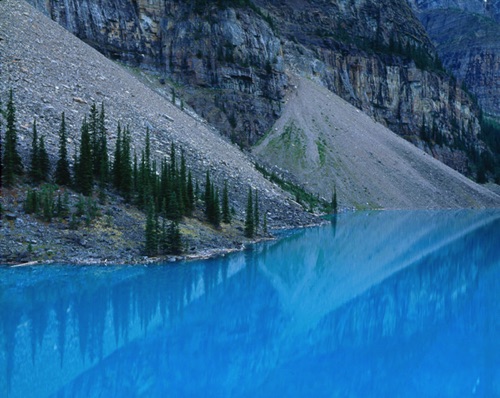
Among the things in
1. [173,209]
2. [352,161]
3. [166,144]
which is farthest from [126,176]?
[352,161]

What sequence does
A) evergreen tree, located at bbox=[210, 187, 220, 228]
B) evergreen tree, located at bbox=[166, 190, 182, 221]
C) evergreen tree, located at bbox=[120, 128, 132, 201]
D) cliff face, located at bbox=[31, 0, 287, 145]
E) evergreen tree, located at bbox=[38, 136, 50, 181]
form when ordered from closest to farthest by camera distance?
evergreen tree, located at bbox=[38, 136, 50, 181]
evergreen tree, located at bbox=[166, 190, 182, 221]
evergreen tree, located at bbox=[120, 128, 132, 201]
evergreen tree, located at bbox=[210, 187, 220, 228]
cliff face, located at bbox=[31, 0, 287, 145]

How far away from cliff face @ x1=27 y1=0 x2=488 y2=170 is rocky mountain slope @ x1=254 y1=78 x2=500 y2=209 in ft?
17.6

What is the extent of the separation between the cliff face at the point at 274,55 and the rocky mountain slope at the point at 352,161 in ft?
17.6

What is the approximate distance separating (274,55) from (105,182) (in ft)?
248

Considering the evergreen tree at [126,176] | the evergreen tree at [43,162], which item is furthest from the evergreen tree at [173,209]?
the evergreen tree at [43,162]

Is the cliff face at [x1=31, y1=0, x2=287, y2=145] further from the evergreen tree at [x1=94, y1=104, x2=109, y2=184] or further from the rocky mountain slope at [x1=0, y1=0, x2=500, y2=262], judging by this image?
the evergreen tree at [x1=94, y1=104, x2=109, y2=184]

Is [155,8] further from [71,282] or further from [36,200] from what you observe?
[71,282]

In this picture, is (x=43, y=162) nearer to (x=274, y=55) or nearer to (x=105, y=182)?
(x=105, y=182)

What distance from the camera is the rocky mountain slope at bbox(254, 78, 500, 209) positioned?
8988 cm

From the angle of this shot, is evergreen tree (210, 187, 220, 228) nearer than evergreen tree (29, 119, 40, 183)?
No

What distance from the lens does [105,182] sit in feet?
139

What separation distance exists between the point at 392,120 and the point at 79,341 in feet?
428

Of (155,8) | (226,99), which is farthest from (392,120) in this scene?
(155,8)

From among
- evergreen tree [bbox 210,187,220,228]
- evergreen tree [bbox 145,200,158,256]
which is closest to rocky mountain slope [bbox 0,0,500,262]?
evergreen tree [bbox 145,200,158,256]
